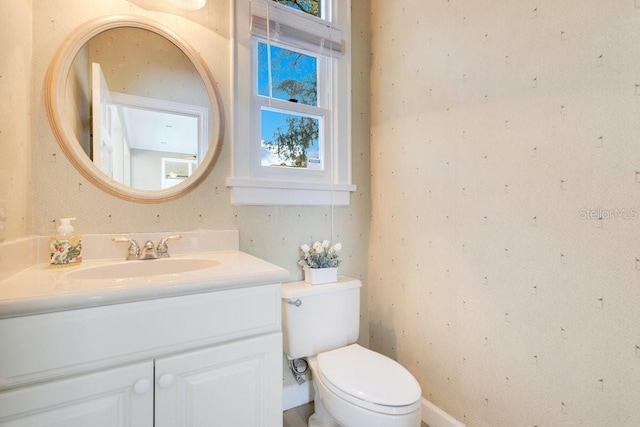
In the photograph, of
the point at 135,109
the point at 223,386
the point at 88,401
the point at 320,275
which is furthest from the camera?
the point at 320,275

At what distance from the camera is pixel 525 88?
1118 millimetres

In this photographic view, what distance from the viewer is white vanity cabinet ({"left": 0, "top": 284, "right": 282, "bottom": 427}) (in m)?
0.69

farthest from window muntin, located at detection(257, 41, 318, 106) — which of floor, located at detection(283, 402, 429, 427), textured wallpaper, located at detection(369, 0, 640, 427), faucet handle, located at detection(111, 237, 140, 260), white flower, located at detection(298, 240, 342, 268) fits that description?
floor, located at detection(283, 402, 429, 427)

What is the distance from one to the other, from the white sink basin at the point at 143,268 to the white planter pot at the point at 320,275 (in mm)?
511

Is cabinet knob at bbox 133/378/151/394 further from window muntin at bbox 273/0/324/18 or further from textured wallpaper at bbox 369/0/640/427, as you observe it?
window muntin at bbox 273/0/324/18

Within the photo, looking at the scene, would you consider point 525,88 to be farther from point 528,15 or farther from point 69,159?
point 69,159

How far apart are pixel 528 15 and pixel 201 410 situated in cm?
170

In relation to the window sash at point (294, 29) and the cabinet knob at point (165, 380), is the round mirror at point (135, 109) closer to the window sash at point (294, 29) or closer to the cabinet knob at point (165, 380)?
the window sash at point (294, 29)

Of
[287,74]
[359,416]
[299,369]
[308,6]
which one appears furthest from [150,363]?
[308,6]

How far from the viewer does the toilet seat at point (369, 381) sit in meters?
1.03

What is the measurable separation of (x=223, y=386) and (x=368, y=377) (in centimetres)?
55

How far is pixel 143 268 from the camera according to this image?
117 centimetres

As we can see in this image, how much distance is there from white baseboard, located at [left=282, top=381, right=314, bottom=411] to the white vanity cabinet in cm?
63

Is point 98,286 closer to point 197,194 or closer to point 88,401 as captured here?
point 88,401
